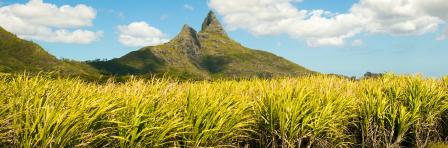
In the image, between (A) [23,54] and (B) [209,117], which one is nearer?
(B) [209,117]

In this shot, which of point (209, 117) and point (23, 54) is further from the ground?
point (23, 54)

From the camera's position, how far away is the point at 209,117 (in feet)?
26.1

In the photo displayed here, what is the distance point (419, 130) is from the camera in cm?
1210

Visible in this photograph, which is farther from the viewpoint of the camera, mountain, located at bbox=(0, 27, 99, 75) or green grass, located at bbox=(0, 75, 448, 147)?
mountain, located at bbox=(0, 27, 99, 75)

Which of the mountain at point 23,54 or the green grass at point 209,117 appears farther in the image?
the mountain at point 23,54

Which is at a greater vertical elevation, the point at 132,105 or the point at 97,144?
the point at 132,105

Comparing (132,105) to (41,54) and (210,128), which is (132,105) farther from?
(41,54)

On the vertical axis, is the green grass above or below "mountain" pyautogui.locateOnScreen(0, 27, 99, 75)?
below

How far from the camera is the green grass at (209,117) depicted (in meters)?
6.48

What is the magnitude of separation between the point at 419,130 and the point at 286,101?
488 cm

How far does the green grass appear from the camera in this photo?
6484 mm

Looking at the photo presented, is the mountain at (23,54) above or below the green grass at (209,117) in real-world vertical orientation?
above

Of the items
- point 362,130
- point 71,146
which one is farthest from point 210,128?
point 362,130

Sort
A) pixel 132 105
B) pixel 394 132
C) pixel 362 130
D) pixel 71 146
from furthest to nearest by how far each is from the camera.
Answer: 1. pixel 394 132
2. pixel 362 130
3. pixel 132 105
4. pixel 71 146
